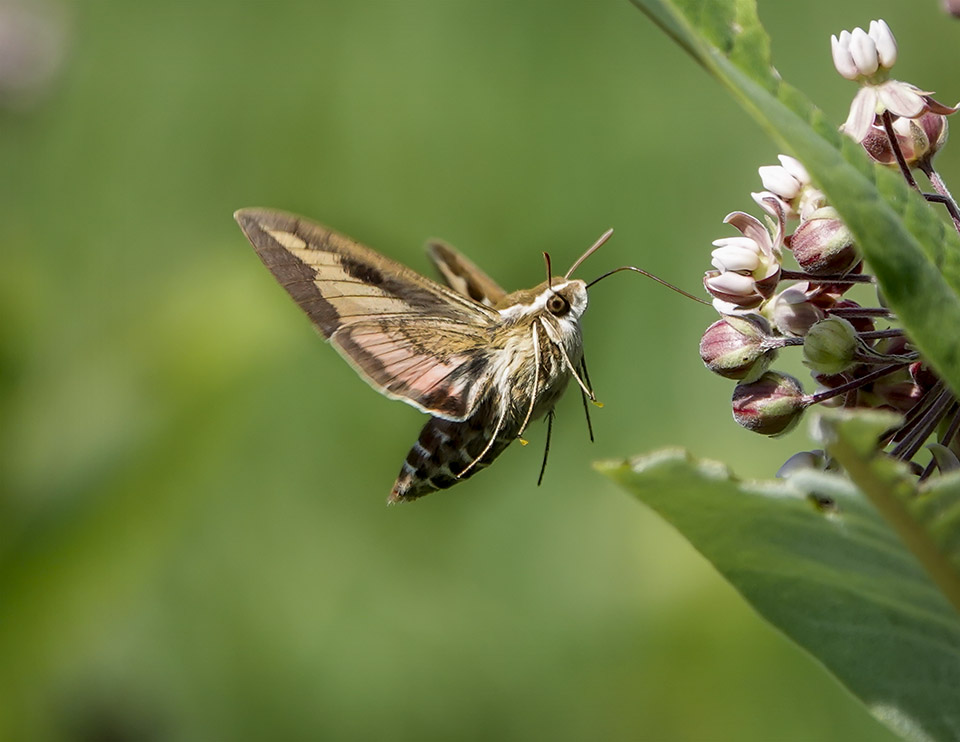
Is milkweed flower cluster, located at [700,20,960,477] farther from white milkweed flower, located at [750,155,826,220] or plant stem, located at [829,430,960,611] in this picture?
plant stem, located at [829,430,960,611]

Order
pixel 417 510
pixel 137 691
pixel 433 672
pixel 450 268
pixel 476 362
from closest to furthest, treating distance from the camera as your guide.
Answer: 1. pixel 476 362
2. pixel 450 268
3. pixel 137 691
4. pixel 433 672
5. pixel 417 510

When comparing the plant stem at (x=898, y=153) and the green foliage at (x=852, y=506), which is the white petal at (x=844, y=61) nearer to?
the plant stem at (x=898, y=153)

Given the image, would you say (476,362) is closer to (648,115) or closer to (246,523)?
(246,523)

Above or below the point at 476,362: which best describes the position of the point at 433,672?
below

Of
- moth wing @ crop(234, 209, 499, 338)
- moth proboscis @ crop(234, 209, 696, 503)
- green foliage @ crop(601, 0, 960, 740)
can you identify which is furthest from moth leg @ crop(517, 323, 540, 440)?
green foliage @ crop(601, 0, 960, 740)

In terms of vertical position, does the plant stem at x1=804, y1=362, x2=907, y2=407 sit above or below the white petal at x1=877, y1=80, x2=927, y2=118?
below

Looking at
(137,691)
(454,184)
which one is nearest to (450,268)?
(137,691)
